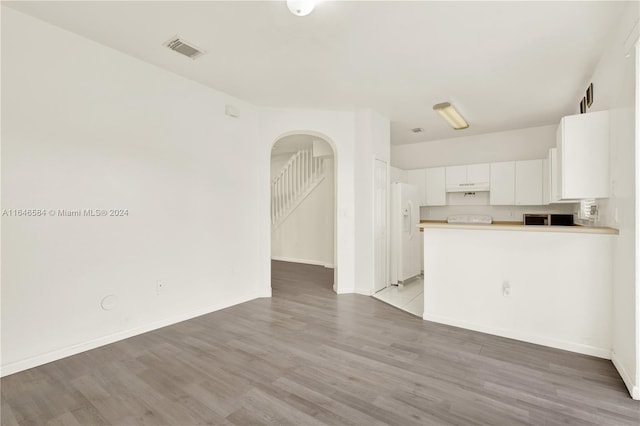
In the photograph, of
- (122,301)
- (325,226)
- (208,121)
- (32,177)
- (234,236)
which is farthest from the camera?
(325,226)

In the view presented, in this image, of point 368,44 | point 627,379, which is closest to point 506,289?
point 627,379

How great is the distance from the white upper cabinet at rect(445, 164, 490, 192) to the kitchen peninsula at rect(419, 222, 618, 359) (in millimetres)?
2957

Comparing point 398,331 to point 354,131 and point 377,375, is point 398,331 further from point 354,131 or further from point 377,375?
point 354,131

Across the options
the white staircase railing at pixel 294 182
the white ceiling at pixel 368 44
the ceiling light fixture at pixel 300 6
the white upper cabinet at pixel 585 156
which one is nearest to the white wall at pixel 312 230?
the white staircase railing at pixel 294 182

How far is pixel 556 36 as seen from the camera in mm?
2719

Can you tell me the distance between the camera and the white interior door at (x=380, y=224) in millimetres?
4789

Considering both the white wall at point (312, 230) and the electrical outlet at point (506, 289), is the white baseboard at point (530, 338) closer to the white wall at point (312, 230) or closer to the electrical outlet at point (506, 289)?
the electrical outlet at point (506, 289)

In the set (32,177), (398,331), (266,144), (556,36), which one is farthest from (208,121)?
(556,36)

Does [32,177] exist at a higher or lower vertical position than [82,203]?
higher

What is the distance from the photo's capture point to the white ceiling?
2369mm

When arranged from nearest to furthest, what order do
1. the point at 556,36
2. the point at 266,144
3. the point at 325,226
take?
1. the point at 556,36
2. the point at 266,144
3. the point at 325,226

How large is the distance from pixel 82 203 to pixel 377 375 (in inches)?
113

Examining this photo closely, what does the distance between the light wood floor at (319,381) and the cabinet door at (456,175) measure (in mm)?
3569

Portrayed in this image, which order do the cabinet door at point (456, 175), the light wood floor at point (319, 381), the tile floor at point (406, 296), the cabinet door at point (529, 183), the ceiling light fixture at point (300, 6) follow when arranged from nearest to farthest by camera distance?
the light wood floor at point (319, 381) → the ceiling light fixture at point (300, 6) → the tile floor at point (406, 296) → the cabinet door at point (529, 183) → the cabinet door at point (456, 175)
